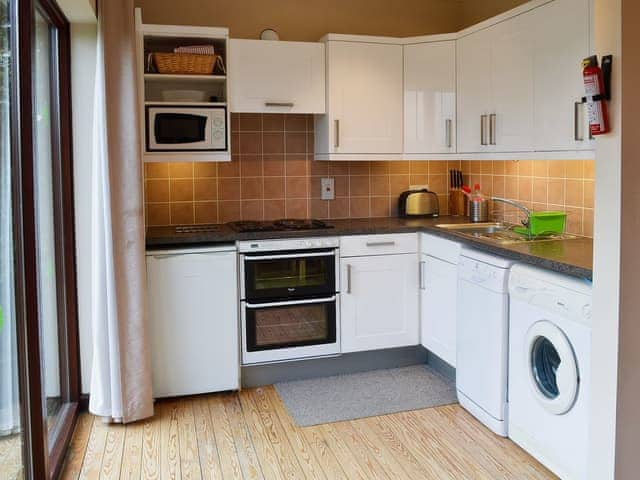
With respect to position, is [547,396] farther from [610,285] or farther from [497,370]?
[610,285]

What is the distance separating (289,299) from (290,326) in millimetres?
169

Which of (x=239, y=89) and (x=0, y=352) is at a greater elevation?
(x=239, y=89)

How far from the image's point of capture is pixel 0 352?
6.59ft

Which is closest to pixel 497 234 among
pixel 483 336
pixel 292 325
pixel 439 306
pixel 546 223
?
pixel 546 223

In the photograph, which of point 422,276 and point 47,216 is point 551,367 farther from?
point 47,216

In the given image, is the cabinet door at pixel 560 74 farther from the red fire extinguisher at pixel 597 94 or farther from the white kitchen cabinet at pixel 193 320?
the white kitchen cabinet at pixel 193 320

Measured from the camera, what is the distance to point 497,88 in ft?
11.8

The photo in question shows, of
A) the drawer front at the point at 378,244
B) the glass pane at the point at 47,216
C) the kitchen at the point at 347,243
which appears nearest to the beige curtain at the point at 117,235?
the kitchen at the point at 347,243

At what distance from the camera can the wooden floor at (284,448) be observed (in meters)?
2.80

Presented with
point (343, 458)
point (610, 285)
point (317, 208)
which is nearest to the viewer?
point (610, 285)

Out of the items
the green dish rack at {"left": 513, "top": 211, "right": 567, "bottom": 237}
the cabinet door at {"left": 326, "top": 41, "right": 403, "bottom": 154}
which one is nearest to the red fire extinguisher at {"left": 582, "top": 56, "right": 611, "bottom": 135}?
the green dish rack at {"left": 513, "top": 211, "right": 567, "bottom": 237}

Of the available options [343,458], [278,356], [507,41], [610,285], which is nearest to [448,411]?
[343,458]

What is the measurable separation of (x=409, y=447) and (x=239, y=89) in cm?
223

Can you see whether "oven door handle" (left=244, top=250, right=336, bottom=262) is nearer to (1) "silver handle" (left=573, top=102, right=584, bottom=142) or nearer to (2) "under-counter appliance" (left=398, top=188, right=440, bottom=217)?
(2) "under-counter appliance" (left=398, top=188, right=440, bottom=217)
